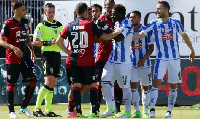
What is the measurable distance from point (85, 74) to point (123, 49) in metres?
1.18

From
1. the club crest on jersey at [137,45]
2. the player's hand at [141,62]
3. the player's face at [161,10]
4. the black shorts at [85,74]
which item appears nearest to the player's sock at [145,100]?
the player's hand at [141,62]

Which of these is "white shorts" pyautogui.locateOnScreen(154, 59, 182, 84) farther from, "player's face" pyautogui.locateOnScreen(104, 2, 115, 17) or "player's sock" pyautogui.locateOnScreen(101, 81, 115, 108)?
"player's face" pyautogui.locateOnScreen(104, 2, 115, 17)

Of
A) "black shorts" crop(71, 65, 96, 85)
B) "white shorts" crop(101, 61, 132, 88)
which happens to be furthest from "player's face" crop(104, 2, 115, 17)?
"black shorts" crop(71, 65, 96, 85)

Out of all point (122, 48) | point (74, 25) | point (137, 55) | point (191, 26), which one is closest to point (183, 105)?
point (191, 26)

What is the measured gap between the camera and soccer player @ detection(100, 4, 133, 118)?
12961 mm

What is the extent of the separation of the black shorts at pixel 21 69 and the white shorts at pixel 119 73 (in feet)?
5.18

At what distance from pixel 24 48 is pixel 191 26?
9.16 m

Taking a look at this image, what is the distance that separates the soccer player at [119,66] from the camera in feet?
42.5

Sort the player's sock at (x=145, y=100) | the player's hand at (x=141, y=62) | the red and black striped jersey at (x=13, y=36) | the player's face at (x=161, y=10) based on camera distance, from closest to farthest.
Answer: the red and black striped jersey at (x=13, y=36), the player's face at (x=161, y=10), the player's hand at (x=141, y=62), the player's sock at (x=145, y=100)

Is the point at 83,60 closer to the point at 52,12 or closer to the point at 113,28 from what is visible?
the point at 113,28

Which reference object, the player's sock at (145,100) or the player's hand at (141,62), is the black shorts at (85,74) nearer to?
the player's hand at (141,62)

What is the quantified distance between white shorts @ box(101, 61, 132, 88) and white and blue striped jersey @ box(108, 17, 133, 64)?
0.33ft

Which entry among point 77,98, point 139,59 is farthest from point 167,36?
point 77,98

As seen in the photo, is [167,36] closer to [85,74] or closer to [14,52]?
[85,74]
